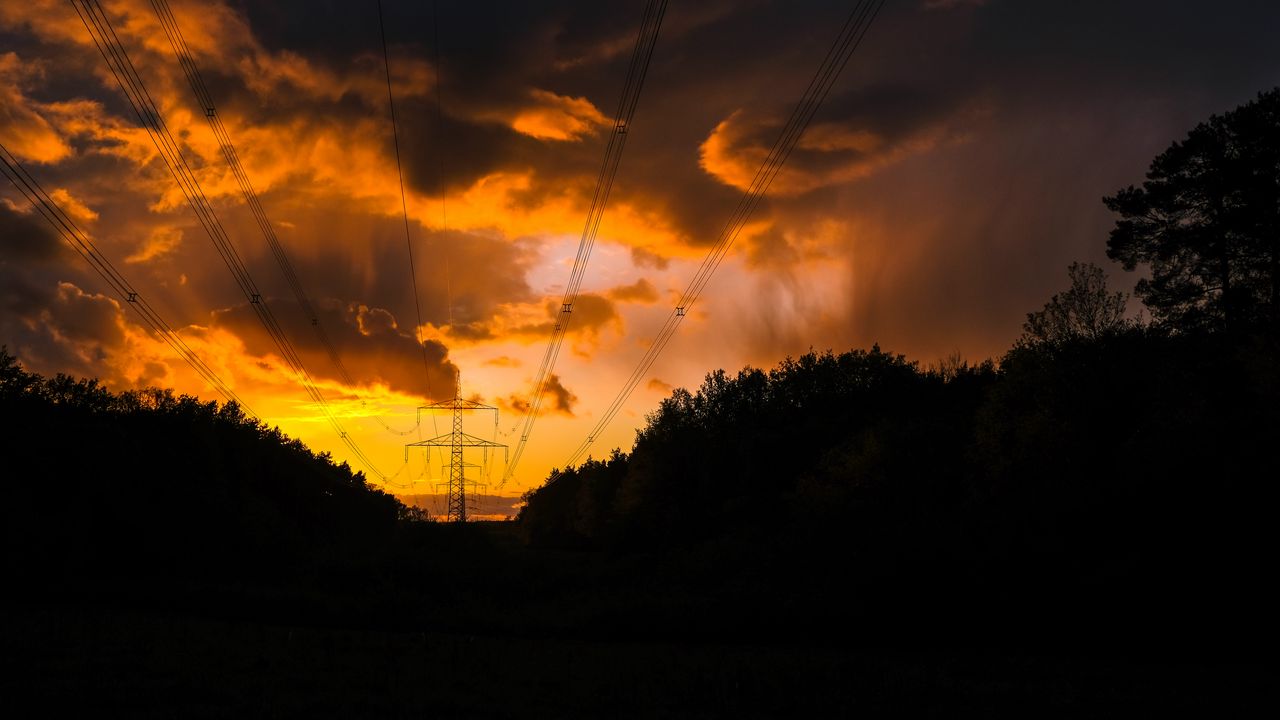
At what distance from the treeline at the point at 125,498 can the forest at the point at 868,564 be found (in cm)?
22

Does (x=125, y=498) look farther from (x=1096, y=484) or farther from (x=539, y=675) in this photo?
(x=1096, y=484)

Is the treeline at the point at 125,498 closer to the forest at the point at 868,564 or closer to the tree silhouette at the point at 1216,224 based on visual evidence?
the forest at the point at 868,564

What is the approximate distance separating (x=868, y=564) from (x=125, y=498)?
46.5 meters

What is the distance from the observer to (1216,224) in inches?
2301

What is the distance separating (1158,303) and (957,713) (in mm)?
51740

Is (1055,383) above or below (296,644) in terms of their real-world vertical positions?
above

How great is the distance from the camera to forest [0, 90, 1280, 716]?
25.7 meters

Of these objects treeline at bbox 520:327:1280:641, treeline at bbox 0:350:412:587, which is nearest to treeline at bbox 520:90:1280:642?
treeline at bbox 520:327:1280:641

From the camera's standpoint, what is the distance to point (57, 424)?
5147 centimetres

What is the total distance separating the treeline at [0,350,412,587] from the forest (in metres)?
0.22

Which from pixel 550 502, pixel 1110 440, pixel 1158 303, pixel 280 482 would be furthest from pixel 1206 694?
pixel 550 502

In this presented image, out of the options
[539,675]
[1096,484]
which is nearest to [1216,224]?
[1096,484]

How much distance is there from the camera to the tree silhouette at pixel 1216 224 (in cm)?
5566

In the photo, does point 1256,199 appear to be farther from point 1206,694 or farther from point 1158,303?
point 1206,694
